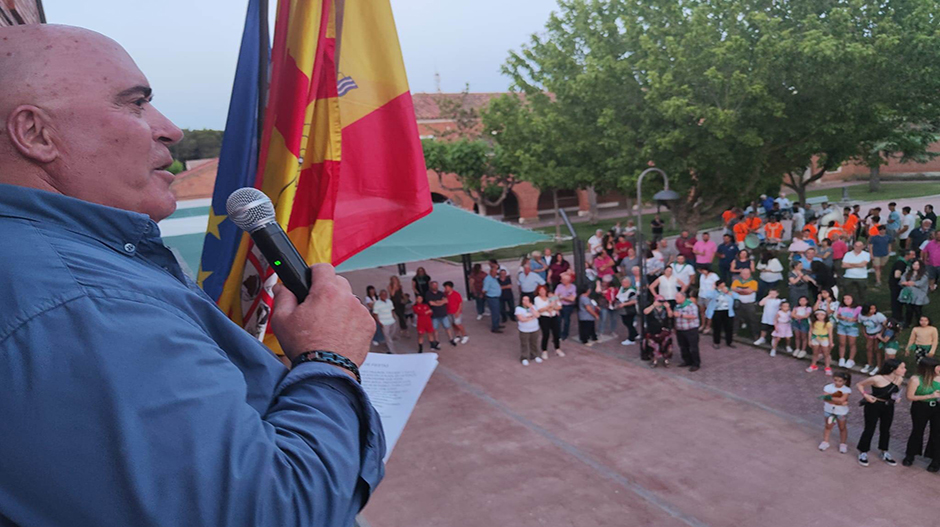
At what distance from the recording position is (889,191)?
35281 mm

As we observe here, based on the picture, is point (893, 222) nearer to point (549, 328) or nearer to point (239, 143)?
point (549, 328)

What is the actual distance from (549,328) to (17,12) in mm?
11439

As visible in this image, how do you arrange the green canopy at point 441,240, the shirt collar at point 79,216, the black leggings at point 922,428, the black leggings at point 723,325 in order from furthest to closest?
the green canopy at point 441,240
the black leggings at point 723,325
the black leggings at point 922,428
the shirt collar at point 79,216

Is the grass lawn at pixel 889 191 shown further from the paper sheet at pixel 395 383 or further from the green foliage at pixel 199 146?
the green foliage at pixel 199 146

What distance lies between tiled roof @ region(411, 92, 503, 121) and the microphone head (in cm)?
4059

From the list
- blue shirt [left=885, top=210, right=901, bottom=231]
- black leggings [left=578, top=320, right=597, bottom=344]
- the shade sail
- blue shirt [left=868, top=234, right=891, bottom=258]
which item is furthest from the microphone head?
blue shirt [left=885, top=210, right=901, bottom=231]

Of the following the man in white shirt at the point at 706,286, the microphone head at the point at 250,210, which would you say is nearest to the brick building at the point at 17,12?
the microphone head at the point at 250,210

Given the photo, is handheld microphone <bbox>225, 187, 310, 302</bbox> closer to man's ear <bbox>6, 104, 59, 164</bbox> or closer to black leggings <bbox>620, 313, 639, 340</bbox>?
man's ear <bbox>6, 104, 59, 164</bbox>

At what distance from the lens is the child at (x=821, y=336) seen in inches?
435

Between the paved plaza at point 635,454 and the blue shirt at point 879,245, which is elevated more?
the blue shirt at point 879,245

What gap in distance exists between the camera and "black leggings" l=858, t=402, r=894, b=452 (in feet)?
27.2

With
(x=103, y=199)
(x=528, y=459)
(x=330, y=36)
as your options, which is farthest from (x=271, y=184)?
(x=528, y=459)

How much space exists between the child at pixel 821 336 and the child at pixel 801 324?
39 centimetres

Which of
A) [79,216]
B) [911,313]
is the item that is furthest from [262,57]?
[911,313]
